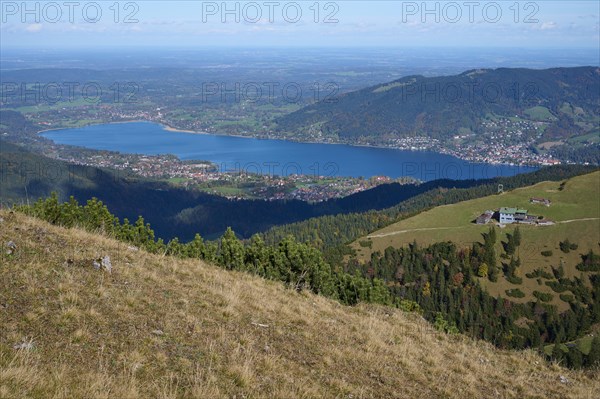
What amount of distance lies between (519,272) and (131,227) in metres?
54.1

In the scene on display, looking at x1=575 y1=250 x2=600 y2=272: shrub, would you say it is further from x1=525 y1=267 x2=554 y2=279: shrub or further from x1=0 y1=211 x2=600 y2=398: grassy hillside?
x1=0 y1=211 x2=600 y2=398: grassy hillside

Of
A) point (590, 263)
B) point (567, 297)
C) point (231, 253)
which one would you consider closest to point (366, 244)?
point (567, 297)

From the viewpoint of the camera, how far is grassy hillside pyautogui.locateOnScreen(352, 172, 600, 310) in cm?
6297

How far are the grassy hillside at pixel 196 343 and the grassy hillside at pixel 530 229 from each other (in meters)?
51.8

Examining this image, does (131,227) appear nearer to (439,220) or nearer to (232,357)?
(232,357)

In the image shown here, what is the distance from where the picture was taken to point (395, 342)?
468 inches

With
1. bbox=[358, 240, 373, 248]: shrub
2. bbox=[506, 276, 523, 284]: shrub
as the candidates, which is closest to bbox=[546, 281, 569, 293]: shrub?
bbox=[506, 276, 523, 284]: shrub

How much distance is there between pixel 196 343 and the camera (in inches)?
346

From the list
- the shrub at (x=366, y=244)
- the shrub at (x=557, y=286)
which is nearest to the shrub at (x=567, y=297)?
the shrub at (x=557, y=286)

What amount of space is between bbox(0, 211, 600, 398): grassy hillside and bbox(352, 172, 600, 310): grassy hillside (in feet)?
170

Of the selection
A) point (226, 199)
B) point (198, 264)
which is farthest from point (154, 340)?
point (226, 199)

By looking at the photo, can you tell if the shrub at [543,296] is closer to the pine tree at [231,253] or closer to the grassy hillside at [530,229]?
the grassy hillside at [530,229]

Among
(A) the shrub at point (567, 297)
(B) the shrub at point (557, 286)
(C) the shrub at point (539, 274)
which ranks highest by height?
(C) the shrub at point (539, 274)

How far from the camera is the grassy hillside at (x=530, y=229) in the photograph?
6297 centimetres
